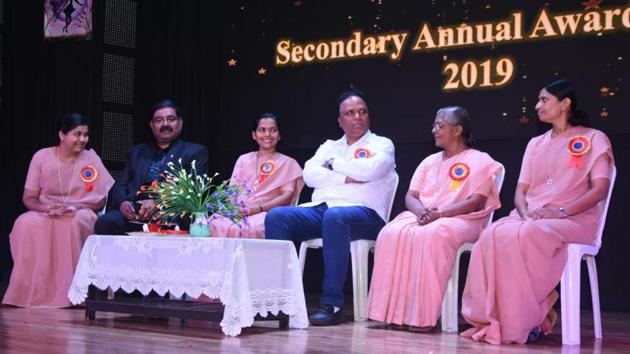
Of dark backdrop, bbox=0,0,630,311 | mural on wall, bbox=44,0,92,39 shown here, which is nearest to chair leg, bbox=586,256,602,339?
dark backdrop, bbox=0,0,630,311

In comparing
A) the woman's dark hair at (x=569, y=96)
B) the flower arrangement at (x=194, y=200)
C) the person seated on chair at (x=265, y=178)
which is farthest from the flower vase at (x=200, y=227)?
the woman's dark hair at (x=569, y=96)

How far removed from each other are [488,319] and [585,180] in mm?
818

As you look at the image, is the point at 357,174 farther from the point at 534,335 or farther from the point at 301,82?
the point at 301,82

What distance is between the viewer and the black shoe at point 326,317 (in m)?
4.27

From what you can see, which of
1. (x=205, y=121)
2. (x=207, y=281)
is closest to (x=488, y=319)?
(x=207, y=281)

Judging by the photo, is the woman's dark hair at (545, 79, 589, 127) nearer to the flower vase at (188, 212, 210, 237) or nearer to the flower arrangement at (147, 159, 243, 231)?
the flower arrangement at (147, 159, 243, 231)

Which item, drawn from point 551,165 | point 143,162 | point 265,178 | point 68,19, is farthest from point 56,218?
point 551,165

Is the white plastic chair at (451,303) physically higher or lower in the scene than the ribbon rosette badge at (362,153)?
lower

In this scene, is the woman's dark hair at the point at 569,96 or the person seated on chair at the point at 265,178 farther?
the person seated on chair at the point at 265,178

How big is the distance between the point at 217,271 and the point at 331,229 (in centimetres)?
90

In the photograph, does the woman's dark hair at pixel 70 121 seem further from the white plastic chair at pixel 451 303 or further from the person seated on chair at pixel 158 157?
the white plastic chair at pixel 451 303

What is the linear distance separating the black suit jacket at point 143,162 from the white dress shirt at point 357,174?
2.40 feet

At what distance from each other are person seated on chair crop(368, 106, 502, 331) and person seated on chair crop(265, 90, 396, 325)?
206mm

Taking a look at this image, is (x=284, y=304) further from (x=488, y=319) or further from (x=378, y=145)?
(x=378, y=145)
